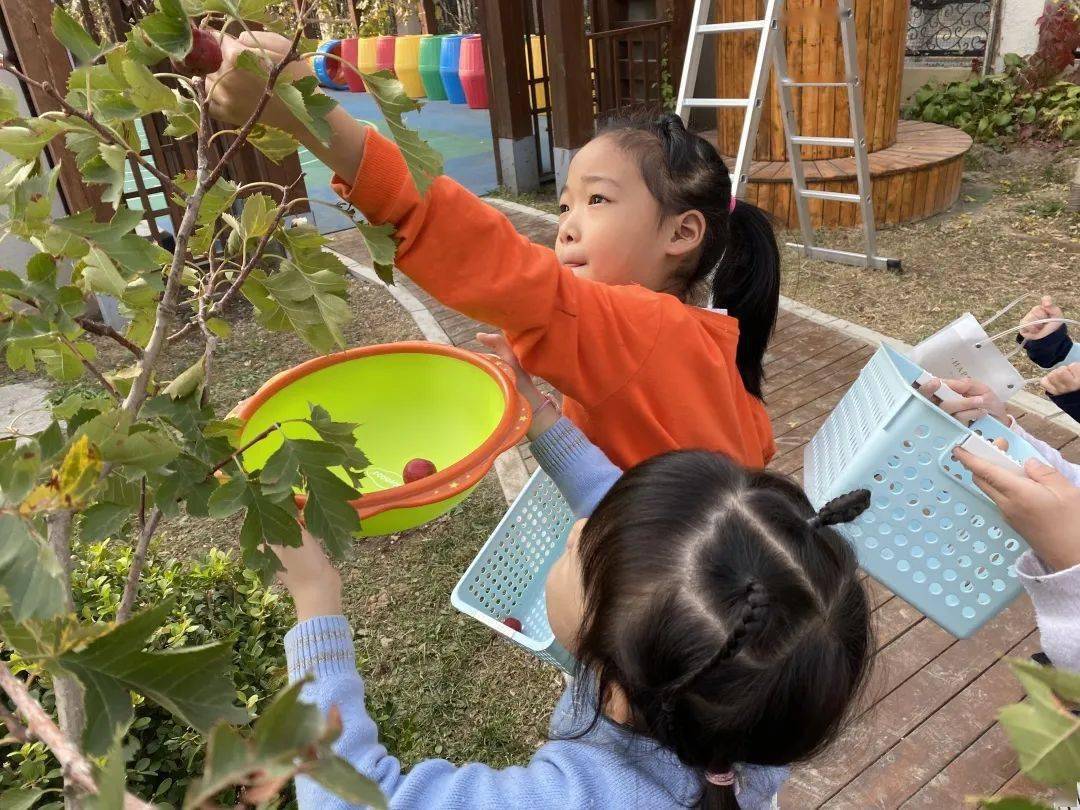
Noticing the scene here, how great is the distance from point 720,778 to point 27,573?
831 millimetres

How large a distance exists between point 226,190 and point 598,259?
32.0 inches

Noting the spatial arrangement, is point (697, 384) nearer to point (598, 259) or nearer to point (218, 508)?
point (598, 259)

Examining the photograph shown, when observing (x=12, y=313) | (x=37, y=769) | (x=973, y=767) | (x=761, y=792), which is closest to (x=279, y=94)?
(x=12, y=313)

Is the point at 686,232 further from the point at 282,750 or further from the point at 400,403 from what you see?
the point at 282,750

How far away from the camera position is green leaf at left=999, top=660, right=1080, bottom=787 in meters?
0.32

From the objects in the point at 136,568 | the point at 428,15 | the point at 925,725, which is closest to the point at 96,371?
the point at 136,568

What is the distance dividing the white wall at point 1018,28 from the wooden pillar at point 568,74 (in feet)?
13.4

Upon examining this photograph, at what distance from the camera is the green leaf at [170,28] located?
0.69 m

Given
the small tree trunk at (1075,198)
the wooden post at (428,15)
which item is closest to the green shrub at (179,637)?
the small tree trunk at (1075,198)

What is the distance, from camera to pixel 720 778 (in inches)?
39.1

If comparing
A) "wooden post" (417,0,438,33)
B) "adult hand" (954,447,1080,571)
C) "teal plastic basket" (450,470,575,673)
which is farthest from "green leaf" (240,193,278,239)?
"wooden post" (417,0,438,33)

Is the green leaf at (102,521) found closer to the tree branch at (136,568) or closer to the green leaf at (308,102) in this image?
the tree branch at (136,568)

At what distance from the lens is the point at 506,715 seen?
2.15 meters

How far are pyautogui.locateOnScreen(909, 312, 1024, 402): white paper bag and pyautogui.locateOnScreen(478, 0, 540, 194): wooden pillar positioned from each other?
5.19 meters
